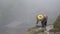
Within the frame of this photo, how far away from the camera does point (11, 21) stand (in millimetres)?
2471

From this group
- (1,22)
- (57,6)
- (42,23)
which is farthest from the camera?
(1,22)

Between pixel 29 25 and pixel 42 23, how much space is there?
0.37 metres

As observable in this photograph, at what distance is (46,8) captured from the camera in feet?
7.74

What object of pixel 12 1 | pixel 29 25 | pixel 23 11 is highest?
pixel 12 1

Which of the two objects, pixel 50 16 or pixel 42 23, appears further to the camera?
pixel 50 16

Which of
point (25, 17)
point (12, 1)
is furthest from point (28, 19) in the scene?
point (12, 1)

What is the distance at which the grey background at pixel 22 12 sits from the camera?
7.72 feet

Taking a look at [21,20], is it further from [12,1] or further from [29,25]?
[12,1]

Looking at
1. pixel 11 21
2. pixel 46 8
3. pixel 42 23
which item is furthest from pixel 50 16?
pixel 11 21

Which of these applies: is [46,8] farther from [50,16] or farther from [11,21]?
[11,21]

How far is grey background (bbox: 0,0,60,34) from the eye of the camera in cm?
235

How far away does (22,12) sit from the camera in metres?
2.43

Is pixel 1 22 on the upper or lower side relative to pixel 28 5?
lower

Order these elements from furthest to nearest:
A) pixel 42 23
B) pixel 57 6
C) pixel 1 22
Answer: pixel 1 22
pixel 57 6
pixel 42 23
